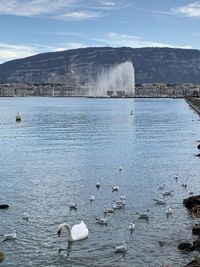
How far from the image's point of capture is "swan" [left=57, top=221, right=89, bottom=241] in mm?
21356

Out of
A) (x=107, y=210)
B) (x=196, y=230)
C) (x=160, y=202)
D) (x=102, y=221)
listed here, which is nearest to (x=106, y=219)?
(x=102, y=221)

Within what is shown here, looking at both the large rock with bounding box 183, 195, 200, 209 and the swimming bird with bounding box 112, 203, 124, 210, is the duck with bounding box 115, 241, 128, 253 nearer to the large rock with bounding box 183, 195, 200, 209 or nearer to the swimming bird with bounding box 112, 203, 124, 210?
the swimming bird with bounding box 112, 203, 124, 210

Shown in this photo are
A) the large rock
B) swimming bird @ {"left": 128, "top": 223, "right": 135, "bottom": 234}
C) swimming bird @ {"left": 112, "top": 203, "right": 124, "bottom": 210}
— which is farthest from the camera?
the large rock

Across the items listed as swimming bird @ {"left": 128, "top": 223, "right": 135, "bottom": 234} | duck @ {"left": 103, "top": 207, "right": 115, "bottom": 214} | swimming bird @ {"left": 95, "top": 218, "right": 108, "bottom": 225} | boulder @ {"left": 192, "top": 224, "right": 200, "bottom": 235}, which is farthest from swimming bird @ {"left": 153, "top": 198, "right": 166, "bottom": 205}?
swimming bird @ {"left": 128, "top": 223, "right": 135, "bottom": 234}

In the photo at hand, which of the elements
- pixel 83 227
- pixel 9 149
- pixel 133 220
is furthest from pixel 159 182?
pixel 9 149

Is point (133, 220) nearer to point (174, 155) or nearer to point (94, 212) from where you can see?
point (94, 212)

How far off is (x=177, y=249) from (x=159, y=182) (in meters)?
14.1

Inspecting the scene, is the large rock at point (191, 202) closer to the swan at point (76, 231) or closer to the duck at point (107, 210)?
the duck at point (107, 210)

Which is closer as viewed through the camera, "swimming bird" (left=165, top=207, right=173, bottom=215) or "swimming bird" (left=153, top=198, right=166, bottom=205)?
"swimming bird" (left=165, top=207, right=173, bottom=215)

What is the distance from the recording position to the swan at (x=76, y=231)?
21356 millimetres

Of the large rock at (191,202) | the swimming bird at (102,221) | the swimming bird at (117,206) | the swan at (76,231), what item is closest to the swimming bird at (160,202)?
the large rock at (191,202)

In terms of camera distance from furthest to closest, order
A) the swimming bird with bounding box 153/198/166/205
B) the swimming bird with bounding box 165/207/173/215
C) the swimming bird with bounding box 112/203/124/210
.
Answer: the swimming bird with bounding box 153/198/166/205 < the swimming bird with bounding box 112/203/124/210 < the swimming bird with bounding box 165/207/173/215

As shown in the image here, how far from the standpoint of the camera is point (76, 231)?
71.2 feet

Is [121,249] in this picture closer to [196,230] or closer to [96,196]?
[196,230]
